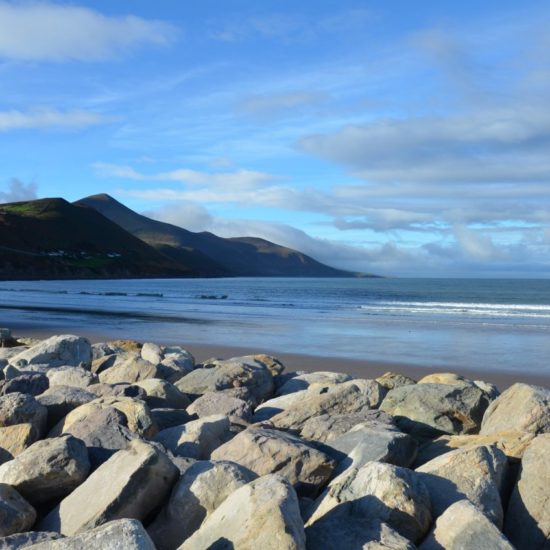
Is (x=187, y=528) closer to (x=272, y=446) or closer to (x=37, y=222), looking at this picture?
(x=272, y=446)

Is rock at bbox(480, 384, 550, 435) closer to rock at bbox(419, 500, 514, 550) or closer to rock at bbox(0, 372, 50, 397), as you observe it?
rock at bbox(419, 500, 514, 550)

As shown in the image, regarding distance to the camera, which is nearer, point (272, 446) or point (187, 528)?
point (187, 528)

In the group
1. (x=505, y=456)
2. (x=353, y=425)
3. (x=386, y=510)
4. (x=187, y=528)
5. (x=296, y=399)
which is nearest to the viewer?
(x=386, y=510)

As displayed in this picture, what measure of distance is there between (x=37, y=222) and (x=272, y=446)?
16274 centimetres

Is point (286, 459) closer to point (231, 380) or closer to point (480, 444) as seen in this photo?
point (480, 444)

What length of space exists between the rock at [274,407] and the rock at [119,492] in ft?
9.18

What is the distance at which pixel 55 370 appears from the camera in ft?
32.1

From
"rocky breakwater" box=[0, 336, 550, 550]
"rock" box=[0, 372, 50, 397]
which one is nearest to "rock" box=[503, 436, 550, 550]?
"rocky breakwater" box=[0, 336, 550, 550]

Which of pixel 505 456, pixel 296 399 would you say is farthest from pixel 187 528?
pixel 296 399

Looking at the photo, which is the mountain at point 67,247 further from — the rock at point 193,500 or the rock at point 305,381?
the rock at point 193,500

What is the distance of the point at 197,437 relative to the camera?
6301 millimetres

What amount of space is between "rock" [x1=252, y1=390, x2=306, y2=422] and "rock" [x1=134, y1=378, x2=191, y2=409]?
902 millimetres

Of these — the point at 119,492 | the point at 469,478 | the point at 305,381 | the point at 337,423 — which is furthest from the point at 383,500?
the point at 305,381

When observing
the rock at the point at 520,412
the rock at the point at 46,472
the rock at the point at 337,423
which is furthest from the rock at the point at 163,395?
the rock at the point at 520,412
